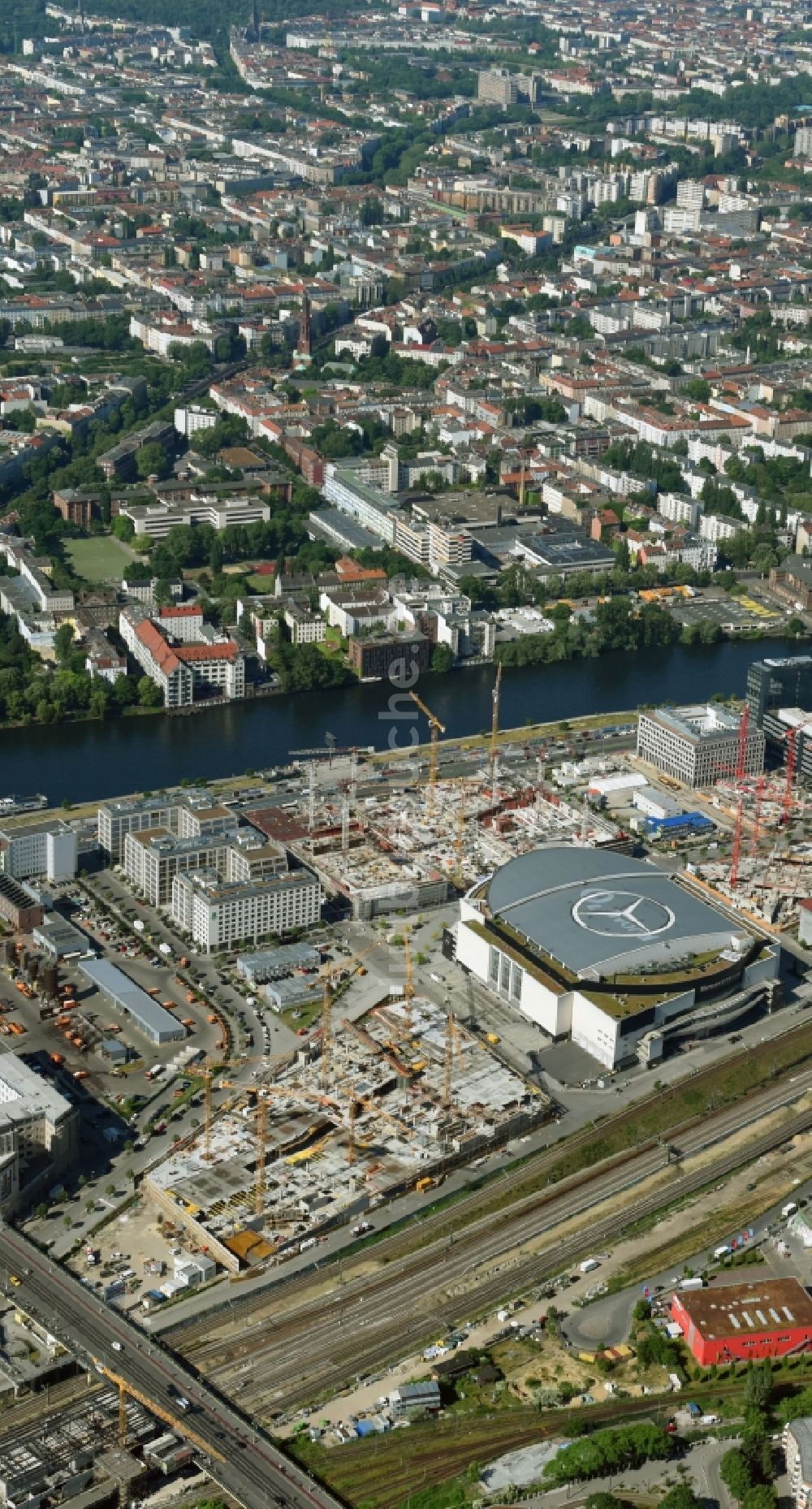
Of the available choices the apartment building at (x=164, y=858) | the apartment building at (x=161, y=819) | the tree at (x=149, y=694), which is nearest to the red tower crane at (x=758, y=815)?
the apartment building at (x=161, y=819)

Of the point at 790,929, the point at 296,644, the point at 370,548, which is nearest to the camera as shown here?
the point at 790,929

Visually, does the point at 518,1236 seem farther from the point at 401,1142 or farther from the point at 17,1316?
the point at 17,1316

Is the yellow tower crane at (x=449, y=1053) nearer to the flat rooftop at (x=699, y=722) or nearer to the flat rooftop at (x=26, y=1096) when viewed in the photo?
the flat rooftop at (x=26, y=1096)

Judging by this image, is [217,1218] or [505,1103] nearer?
[217,1218]

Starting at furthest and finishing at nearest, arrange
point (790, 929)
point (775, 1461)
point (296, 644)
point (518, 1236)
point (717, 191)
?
point (717, 191), point (296, 644), point (790, 929), point (518, 1236), point (775, 1461)

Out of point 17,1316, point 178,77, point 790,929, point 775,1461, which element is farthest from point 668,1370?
point 178,77

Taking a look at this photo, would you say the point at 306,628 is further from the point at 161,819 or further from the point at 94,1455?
the point at 94,1455

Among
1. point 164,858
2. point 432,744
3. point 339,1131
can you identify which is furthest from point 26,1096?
point 432,744
